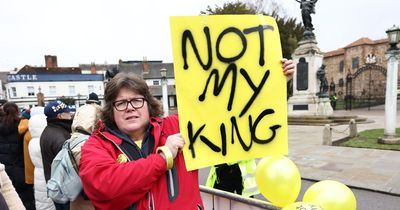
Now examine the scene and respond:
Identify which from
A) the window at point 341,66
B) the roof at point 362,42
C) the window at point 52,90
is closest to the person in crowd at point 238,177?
the window at point 52,90

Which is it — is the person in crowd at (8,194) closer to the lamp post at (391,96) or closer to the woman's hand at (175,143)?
the woman's hand at (175,143)

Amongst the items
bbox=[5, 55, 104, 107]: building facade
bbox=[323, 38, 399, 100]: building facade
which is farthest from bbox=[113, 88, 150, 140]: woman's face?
bbox=[5, 55, 104, 107]: building facade

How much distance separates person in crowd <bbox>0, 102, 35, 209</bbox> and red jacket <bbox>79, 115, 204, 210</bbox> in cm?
307

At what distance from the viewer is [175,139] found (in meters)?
1.39

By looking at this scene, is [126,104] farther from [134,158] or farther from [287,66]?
[287,66]

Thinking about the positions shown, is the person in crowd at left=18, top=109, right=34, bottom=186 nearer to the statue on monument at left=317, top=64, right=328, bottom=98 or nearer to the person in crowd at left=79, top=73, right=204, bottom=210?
the person in crowd at left=79, top=73, right=204, bottom=210

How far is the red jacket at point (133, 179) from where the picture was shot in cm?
124

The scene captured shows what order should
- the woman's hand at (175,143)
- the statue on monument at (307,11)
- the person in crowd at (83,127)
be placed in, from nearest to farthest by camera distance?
1. the woman's hand at (175,143)
2. the person in crowd at (83,127)
3. the statue on monument at (307,11)

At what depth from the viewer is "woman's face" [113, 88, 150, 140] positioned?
4.91 feet

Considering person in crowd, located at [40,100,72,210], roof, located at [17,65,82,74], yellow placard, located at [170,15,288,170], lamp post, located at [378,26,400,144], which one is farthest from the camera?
roof, located at [17,65,82,74]

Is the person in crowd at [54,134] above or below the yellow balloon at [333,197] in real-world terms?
above

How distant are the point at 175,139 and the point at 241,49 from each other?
2.10ft

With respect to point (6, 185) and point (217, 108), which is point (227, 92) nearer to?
point (217, 108)

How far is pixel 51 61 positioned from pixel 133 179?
183 feet
